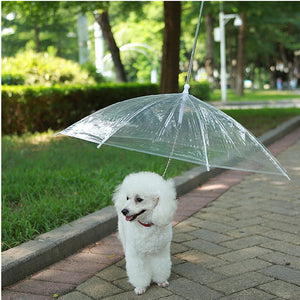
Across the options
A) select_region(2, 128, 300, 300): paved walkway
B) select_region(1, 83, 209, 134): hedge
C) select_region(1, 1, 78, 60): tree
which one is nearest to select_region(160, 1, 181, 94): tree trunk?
select_region(1, 83, 209, 134): hedge

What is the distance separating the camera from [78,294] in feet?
10.4

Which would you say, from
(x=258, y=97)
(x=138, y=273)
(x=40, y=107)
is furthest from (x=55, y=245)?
(x=258, y=97)

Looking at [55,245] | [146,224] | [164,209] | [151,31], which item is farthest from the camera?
[151,31]

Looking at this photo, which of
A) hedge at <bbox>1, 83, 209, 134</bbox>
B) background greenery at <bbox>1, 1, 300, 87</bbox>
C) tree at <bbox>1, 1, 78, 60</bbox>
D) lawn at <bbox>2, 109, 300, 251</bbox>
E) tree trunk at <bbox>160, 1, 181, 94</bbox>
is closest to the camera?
lawn at <bbox>2, 109, 300, 251</bbox>

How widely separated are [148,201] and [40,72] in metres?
10.9

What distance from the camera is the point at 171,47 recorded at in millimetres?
10227

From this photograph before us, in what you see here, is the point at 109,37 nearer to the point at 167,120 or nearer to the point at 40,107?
the point at 40,107

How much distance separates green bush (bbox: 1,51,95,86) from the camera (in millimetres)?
13055

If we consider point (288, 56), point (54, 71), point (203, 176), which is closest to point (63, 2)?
point (54, 71)

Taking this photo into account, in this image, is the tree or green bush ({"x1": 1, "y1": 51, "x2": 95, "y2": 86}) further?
the tree

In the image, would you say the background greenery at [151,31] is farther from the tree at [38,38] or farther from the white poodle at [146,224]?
the white poodle at [146,224]

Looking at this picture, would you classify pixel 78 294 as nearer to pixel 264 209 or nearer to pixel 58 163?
pixel 264 209

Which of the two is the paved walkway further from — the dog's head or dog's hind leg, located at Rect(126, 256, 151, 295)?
the dog's head

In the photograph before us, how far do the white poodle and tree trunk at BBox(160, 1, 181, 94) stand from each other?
7.28 metres
